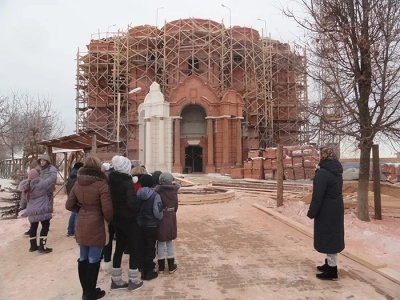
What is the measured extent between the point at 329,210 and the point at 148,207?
8.85 ft

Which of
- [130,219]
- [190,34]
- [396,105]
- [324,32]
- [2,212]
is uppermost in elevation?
[190,34]

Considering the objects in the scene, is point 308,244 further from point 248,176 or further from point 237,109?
point 237,109

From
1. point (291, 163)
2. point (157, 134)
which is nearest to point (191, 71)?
point (157, 134)

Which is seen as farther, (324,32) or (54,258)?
(324,32)

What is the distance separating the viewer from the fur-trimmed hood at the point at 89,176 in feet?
14.2

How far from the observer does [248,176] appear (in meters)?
24.2

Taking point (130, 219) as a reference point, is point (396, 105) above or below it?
above

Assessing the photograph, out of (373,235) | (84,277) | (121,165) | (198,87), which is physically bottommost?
(373,235)

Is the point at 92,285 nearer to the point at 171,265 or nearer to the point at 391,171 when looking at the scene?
the point at 171,265

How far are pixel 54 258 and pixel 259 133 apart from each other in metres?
27.2

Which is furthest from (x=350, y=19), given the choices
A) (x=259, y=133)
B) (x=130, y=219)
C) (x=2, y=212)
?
(x=259, y=133)

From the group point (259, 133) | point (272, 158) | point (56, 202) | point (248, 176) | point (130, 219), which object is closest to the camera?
point (130, 219)

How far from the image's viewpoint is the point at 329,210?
4.81m

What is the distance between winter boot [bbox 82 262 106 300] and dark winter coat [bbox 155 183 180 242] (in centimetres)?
115
